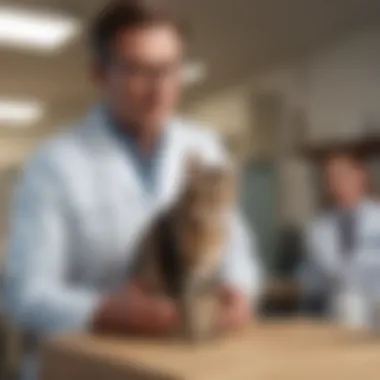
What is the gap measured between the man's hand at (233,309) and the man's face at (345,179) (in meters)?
0.19

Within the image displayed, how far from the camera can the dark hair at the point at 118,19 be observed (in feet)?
2.57

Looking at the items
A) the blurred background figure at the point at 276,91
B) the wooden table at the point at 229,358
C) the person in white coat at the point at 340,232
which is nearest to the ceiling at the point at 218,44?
the blurred background figure at the point at 276,91

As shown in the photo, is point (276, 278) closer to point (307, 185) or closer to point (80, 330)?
point (307, 185)

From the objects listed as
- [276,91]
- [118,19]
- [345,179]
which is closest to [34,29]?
[118,19]

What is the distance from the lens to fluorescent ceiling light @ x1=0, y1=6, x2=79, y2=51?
76 cm

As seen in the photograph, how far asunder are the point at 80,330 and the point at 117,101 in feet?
0.86

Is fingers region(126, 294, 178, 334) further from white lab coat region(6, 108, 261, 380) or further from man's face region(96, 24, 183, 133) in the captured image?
man's face region(96, 24, 183, 133)

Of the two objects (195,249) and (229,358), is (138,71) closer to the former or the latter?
(195,249)

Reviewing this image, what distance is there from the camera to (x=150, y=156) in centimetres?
78

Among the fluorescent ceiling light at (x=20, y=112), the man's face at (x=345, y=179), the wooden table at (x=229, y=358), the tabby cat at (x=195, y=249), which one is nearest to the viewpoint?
the wooden table at (x=229, y=358)

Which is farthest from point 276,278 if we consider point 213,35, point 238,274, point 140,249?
point 213,35

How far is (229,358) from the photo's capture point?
551mm

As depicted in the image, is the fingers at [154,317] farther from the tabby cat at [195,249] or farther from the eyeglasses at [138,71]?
the eyeglasses at [138,71]

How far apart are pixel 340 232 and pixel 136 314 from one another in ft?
1.01
